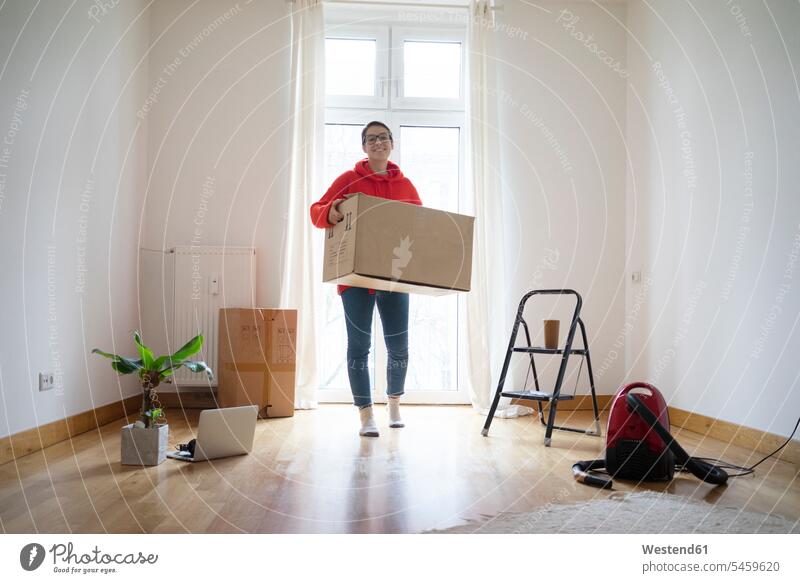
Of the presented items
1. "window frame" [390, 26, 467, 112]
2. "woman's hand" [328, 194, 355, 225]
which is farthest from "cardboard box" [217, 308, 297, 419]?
"window frame" [390, 26, 467, 112]

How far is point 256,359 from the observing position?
3.54 meters

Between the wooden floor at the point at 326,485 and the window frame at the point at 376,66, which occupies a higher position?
the window frame at the point at 376,66

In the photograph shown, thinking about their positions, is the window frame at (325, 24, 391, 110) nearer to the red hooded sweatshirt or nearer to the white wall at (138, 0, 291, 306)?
the white wall at (138, 0, 291, 306)

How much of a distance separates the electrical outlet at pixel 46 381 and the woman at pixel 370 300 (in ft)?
4.14

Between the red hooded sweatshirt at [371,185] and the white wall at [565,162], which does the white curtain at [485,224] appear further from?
the red hooded sweatshirt at [371,185]

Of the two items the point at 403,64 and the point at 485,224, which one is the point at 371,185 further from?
the point at 403,64

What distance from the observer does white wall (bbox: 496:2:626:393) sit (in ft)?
13.6

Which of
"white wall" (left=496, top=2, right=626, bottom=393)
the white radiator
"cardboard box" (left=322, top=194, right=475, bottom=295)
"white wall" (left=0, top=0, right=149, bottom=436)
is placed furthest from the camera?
"white wall" (left=496, top=2, right=626, bottom=393)

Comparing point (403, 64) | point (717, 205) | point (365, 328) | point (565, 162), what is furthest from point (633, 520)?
point (403, 64)

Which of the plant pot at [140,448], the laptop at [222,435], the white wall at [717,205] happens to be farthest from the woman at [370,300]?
the white wall at [717,205]

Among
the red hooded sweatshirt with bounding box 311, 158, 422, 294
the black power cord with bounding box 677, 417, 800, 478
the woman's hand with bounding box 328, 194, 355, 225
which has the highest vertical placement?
the red hooded sweatshirt with bounding box 311, 158, 422, 294

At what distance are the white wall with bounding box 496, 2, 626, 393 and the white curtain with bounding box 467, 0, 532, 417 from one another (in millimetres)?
106

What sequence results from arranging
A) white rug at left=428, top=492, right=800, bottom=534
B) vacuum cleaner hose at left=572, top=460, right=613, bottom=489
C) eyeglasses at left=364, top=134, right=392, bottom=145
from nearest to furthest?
white rug at left=428, top=492, right=800, bottom=534 < vacuum cleaner hose at left=572, top=460, right=613, bottom=489 < eyeglasses at left=364, top=134, right=392, bottom=145

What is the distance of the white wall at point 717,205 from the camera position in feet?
8.95
